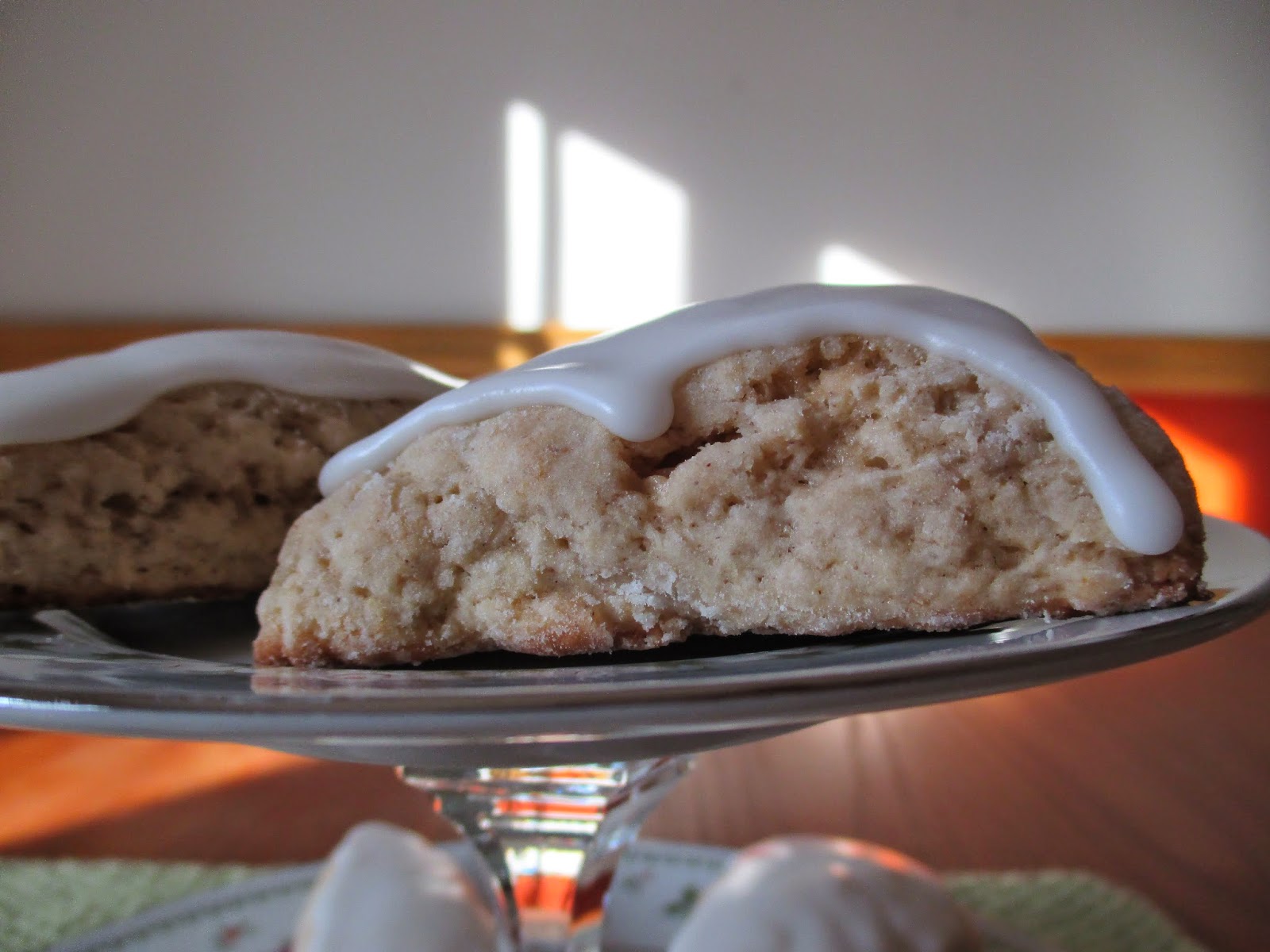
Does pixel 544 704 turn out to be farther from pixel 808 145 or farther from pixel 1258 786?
pixel 808 145

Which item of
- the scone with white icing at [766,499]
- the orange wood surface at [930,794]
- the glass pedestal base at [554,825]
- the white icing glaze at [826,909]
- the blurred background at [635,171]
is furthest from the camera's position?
the blurred background at [635,171]

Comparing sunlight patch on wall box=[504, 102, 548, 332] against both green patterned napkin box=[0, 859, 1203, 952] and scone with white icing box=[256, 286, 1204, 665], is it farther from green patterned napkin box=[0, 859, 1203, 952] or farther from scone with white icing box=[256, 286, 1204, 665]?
scone with white icing box=[256, 286, 1204, 665]

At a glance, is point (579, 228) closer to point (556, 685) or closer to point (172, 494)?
point (172, 494)

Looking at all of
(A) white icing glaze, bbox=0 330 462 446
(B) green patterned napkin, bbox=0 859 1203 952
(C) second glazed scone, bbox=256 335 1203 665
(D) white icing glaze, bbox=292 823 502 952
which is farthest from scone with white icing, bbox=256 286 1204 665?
(B) green patterned napkin, bbox=0 859 1203 952

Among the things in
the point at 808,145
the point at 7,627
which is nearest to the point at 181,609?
the point at 7,627

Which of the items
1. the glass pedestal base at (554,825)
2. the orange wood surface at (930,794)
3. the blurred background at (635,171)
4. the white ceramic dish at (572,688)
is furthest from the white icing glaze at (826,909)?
the blurred background at (635,171)

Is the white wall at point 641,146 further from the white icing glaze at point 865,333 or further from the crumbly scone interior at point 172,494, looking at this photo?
the white icing glaze at point 865,333

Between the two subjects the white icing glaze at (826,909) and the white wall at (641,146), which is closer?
the white icing glaze at (826,909)
